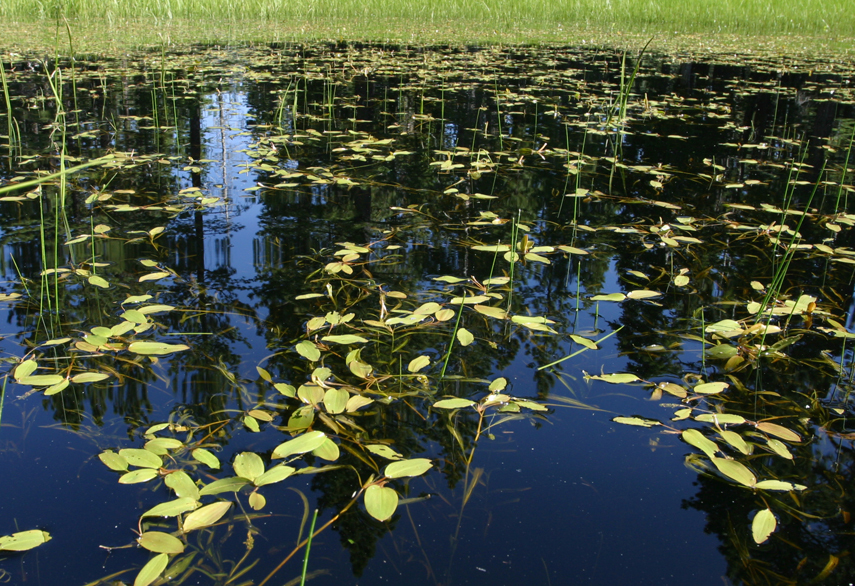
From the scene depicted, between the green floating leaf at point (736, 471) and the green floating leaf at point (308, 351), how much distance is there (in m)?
0.88

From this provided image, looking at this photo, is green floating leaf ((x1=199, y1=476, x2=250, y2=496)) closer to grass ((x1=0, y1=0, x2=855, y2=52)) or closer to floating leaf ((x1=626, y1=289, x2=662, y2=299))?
floating leaf ((x1=626, y1=289, x2=662, y2=299))

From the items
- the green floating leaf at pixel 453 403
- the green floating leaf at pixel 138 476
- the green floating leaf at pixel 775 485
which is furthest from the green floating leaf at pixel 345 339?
the green floating leaf at pixel 775 485

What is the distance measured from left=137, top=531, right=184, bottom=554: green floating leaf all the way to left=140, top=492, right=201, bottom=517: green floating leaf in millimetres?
37

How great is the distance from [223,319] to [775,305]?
157 centimetres

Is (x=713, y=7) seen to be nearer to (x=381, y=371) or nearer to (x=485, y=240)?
(x=485, y=240)

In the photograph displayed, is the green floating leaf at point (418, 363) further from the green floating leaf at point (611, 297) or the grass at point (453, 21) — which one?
the grass at point (453, 21)

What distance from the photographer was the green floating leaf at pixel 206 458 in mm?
1066

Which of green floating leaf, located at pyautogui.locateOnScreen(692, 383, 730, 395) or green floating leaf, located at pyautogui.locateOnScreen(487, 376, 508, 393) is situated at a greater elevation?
green floating leaf, located at pyautogui.locateOnScreen(692, 383, 730, 395)

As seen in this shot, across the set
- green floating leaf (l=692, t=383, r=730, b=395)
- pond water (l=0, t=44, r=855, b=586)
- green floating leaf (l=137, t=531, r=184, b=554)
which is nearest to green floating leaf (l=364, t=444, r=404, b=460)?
pond water (l=0, t=44, r=855, b=586)

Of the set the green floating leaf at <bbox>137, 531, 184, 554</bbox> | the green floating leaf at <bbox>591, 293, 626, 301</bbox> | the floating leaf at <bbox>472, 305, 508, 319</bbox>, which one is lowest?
the green floating leaf at <bbox>137, 531, 184, 554</bbox>

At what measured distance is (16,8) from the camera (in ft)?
29.6

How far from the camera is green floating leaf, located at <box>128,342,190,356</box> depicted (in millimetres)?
1360

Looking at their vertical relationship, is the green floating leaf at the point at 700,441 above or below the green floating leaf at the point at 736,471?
above

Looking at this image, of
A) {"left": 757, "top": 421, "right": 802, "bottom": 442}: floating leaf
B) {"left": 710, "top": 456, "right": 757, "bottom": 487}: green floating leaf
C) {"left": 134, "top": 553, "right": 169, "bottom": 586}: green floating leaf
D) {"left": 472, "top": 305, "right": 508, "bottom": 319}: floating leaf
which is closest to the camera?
{"left": 134, "top": 553, "right": 169, "bottom": 586}: green floating leaf
